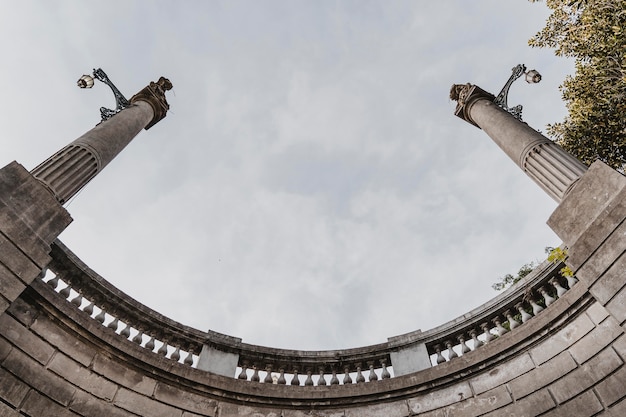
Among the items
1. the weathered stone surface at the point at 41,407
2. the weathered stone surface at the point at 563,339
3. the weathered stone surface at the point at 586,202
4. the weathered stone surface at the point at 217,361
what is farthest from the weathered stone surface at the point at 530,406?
the weathered stone surface at the point at 41,407

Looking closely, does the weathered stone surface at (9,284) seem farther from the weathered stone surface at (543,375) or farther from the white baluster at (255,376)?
the weathered stone surface at (543,375)

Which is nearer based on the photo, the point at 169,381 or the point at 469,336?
the point at 169,381

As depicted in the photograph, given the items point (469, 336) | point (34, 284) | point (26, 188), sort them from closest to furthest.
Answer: point (26, 188)
point (34, 284)
point (469, 336)

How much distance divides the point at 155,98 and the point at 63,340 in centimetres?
807

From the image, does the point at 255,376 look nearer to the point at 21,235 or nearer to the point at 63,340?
the point at 63,340

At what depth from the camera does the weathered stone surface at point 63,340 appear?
7.62 meters

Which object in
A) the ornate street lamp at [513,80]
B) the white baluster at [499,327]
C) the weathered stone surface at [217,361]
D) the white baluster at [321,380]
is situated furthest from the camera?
the ornate street lamp at [513,80]

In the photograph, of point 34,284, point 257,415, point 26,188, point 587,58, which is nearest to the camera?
point 26,188

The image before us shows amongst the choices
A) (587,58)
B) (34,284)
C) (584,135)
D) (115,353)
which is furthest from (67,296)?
(587,58)

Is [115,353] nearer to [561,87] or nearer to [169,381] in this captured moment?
[169,381]

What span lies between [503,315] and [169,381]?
24.8ft

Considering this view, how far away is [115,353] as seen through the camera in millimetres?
8281

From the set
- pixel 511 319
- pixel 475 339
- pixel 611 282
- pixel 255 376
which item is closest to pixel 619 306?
pixel 611 282

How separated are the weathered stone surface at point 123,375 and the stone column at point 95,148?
10.8 ft
